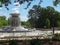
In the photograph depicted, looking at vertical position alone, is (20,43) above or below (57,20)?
above

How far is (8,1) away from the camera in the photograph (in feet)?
32.4

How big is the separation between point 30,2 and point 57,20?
53.0 meters

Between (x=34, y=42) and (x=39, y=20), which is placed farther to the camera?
(x=39, y=20)

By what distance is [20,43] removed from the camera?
1182 centimetres

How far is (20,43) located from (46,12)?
148 feet

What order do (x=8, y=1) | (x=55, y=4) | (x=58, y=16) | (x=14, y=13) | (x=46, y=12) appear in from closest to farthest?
(x=8, y=1), (x=55, y=4), (x=14, y=13), (x=46, y=12), (x=58, y=16)

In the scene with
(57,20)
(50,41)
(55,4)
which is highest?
(55,4)

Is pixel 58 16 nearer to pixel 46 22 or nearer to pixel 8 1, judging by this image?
pixel 46 22

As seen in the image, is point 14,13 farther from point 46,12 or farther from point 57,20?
point 57,20

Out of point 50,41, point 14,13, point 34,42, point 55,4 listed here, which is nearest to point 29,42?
point 34,42

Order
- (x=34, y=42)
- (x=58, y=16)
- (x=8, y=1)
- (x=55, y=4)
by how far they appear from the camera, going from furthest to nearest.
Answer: (x=58, y=16) < (x=34, y=42) < (x=55, y=4) < (x=8, y=1)

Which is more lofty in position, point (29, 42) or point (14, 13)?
point (29, 42)

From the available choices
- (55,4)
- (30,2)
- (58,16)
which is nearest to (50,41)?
(55,4)

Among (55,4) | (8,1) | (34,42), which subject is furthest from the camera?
(34,42)
